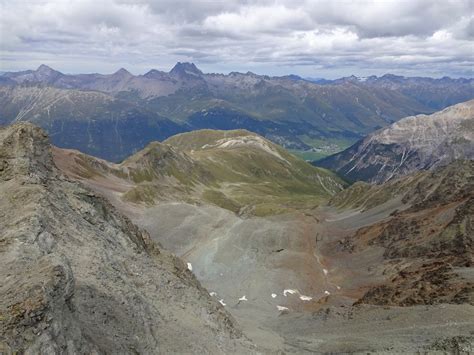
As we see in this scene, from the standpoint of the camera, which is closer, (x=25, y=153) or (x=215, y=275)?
(x=25, y=153)

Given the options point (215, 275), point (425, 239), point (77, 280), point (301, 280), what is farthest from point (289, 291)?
point (77, 280)

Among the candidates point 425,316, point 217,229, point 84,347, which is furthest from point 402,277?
point 84,347

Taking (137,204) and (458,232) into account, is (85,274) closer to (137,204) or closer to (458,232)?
(458,232)

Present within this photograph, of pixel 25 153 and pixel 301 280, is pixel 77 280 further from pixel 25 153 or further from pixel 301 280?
pixel 301 280

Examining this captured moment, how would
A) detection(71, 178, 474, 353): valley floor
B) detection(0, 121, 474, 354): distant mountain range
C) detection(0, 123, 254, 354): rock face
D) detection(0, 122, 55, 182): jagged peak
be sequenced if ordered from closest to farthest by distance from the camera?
detection(0, 123, 254, 354): rock face
detection(0, 121, 474, 354): distant mountain range
detection(71, 178, 474, 353): valley floor
detection(0, 122, 55, 182): jagged peak

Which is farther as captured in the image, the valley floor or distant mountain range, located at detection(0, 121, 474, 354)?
the valley floor

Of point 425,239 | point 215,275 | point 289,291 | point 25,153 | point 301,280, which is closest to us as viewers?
point 25,153

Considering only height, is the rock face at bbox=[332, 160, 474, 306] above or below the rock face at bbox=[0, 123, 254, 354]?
below

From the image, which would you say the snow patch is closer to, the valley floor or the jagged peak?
the valley floor

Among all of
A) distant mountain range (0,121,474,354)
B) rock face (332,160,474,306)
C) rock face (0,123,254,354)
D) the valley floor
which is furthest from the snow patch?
rock face (0,123,254,354)
